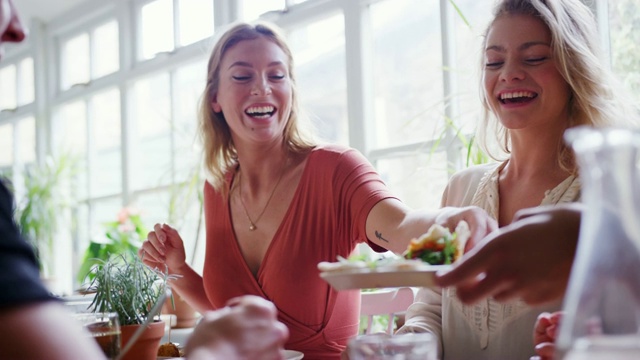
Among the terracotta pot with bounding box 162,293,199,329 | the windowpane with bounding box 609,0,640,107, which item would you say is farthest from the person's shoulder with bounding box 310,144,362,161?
the windowpane with bounding box 609,0,640,107

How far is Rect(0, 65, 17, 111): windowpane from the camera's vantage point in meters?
8.70

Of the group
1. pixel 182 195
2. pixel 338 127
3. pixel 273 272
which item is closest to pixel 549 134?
pixel 273 272

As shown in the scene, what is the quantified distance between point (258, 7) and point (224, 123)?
3038 mm

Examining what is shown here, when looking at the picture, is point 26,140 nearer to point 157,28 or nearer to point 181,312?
point 157,28

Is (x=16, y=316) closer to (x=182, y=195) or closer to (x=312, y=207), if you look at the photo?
(x=312, y=207)

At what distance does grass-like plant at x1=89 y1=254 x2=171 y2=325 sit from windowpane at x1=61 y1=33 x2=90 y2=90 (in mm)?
6411

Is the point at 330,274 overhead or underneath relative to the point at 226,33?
underneath

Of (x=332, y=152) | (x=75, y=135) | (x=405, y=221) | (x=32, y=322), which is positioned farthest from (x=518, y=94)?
(x=75, y=135)

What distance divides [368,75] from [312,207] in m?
2.48

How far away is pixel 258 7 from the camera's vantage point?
548 cm

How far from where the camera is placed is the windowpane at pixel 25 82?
843 cm

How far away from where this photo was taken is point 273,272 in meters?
2.14

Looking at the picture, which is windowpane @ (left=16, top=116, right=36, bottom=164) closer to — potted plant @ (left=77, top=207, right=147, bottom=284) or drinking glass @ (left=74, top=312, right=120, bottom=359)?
potted plant @ (left=77, top=207, right=147, bottom=284)

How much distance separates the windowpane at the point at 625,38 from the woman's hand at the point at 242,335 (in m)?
2.75
